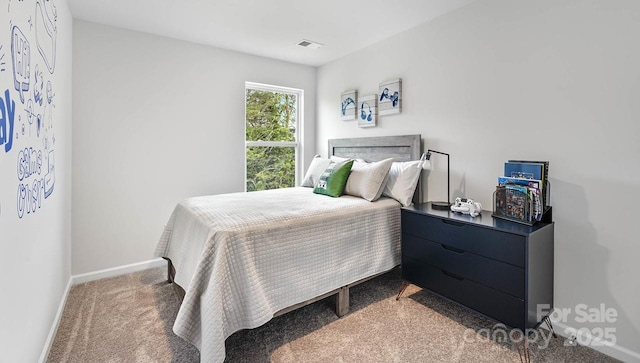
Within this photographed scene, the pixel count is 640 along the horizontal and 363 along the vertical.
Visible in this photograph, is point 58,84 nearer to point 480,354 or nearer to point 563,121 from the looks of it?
point 480,354

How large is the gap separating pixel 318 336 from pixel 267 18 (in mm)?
2569

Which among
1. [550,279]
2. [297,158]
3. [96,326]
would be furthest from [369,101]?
[96,326]

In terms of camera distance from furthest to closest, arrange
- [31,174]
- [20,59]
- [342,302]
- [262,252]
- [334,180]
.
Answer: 1. [334,180]
2. [342,302]
3. [262,252]
4. [31,174]
5. [20,59]

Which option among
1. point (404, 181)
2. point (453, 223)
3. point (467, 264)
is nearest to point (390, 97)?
point (404, 181)

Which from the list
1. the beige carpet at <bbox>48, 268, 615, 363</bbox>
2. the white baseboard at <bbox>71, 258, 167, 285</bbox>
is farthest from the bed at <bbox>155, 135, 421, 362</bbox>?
the white baseboard at <bbox>71, 258, 167, 285</bbox>

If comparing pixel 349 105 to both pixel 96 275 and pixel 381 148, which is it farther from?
pixel 96 275

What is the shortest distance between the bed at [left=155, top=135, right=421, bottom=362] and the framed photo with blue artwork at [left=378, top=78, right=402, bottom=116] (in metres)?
0.37

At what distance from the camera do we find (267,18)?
2.62 meters

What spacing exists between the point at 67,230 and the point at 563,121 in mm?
3821

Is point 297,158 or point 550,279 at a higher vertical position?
point 297,158

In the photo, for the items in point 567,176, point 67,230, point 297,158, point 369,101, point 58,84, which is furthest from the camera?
point 297,158

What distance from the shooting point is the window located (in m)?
3.67

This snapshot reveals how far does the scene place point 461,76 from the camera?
7.95ft

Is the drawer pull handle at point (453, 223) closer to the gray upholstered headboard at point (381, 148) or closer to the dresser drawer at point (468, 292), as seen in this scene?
the dresser drawer at point (468, 292)
